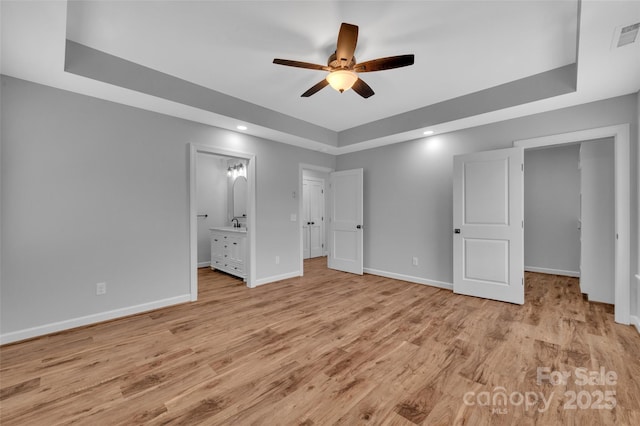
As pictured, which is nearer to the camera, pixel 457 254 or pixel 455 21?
pixel 455 21

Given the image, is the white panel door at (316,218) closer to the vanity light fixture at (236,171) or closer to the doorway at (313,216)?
the doorway at (313,216)

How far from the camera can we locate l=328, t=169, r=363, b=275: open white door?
520 centimetres

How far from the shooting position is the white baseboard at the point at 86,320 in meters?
2.52

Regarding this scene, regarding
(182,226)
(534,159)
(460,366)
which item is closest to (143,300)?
(182,226)

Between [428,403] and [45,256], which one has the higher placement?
[45,256]

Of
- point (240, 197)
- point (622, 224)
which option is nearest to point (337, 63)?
point (622, 224)

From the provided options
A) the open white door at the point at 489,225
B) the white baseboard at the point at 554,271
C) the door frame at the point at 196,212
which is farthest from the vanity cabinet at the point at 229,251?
the white baseboard at the point at 554,271

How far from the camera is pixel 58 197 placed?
108 inches

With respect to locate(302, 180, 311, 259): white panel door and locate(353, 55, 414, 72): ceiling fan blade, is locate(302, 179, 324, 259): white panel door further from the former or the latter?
locate(353, 55, 414, 72): ceiling fan blade

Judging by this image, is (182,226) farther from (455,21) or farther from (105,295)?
(455,21)

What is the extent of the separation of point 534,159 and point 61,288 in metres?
7.75

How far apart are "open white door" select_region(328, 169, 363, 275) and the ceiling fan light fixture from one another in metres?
2.73

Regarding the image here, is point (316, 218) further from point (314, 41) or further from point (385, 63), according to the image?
point (385, 63)

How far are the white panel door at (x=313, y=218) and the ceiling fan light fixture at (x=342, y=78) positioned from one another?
459cm
